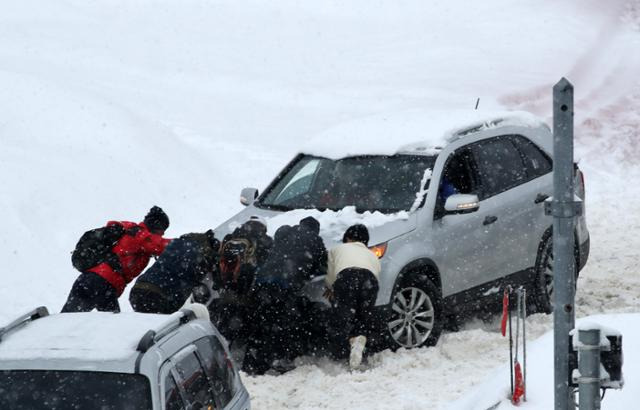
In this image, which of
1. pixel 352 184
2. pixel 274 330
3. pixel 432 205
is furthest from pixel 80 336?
pixel 352 184

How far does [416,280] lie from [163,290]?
2.07 metres

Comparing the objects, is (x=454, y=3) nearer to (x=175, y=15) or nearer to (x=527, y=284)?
(x=175, y=15)

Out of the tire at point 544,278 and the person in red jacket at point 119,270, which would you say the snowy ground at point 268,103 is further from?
the person in red jacket at point 119,270

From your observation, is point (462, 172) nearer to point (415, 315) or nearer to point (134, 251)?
point (415, 315)

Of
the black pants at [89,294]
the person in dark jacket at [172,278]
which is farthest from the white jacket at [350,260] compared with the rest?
the black pants at [89,294]

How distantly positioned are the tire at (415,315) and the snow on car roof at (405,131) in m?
1.35

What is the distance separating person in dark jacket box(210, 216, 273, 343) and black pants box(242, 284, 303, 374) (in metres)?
0.14

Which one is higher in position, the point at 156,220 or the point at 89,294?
the point at 156,220

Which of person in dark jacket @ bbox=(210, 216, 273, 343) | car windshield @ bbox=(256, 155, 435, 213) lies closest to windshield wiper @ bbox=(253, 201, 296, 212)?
car windshield @ bbox=(256, 155, 435, 213)

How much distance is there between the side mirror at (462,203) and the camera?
1030 centimetres

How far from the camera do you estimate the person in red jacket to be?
32.4 feet

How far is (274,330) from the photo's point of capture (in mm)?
9766

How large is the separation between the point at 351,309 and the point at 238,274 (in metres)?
0.96

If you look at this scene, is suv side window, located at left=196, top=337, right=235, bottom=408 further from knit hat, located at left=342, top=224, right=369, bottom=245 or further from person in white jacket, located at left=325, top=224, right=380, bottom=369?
knit hat, located at left=342, top=224, right=369, bottom=245
